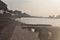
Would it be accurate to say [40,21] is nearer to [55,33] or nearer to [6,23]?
[55,33]

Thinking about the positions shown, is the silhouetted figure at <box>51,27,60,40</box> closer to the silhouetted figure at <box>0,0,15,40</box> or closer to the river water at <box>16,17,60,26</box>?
the river water at <box>16,17,60,26</box>

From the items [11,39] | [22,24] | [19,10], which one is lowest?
[11,39]

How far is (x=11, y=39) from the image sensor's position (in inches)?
63.0

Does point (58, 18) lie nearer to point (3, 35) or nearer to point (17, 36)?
point (17, 36)

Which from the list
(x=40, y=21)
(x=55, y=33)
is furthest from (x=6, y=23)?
(x=55, y=33)

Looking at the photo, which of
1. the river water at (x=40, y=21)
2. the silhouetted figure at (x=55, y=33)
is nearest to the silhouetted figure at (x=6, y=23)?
the river water at (x=40, y=21)

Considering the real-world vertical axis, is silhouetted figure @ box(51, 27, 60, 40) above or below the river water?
below

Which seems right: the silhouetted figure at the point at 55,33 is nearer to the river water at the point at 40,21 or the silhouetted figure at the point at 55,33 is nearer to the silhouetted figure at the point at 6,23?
the river water at the point at 40,21

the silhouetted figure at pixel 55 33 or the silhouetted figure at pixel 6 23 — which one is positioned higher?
the silhouetted figure at pixel 6 23

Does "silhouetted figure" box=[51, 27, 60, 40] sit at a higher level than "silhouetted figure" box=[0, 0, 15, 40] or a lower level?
lower

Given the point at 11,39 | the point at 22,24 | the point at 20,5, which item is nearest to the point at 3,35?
the point at 11,39

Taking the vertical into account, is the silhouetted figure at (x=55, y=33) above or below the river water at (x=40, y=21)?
below

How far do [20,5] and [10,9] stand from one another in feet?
0.30

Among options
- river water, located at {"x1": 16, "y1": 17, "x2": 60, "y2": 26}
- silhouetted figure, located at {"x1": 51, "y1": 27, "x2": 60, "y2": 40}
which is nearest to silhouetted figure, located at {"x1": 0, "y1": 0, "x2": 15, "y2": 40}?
river water, located at {"x1": 16, "y1": 17, "x2": 60, "y2": 26}
